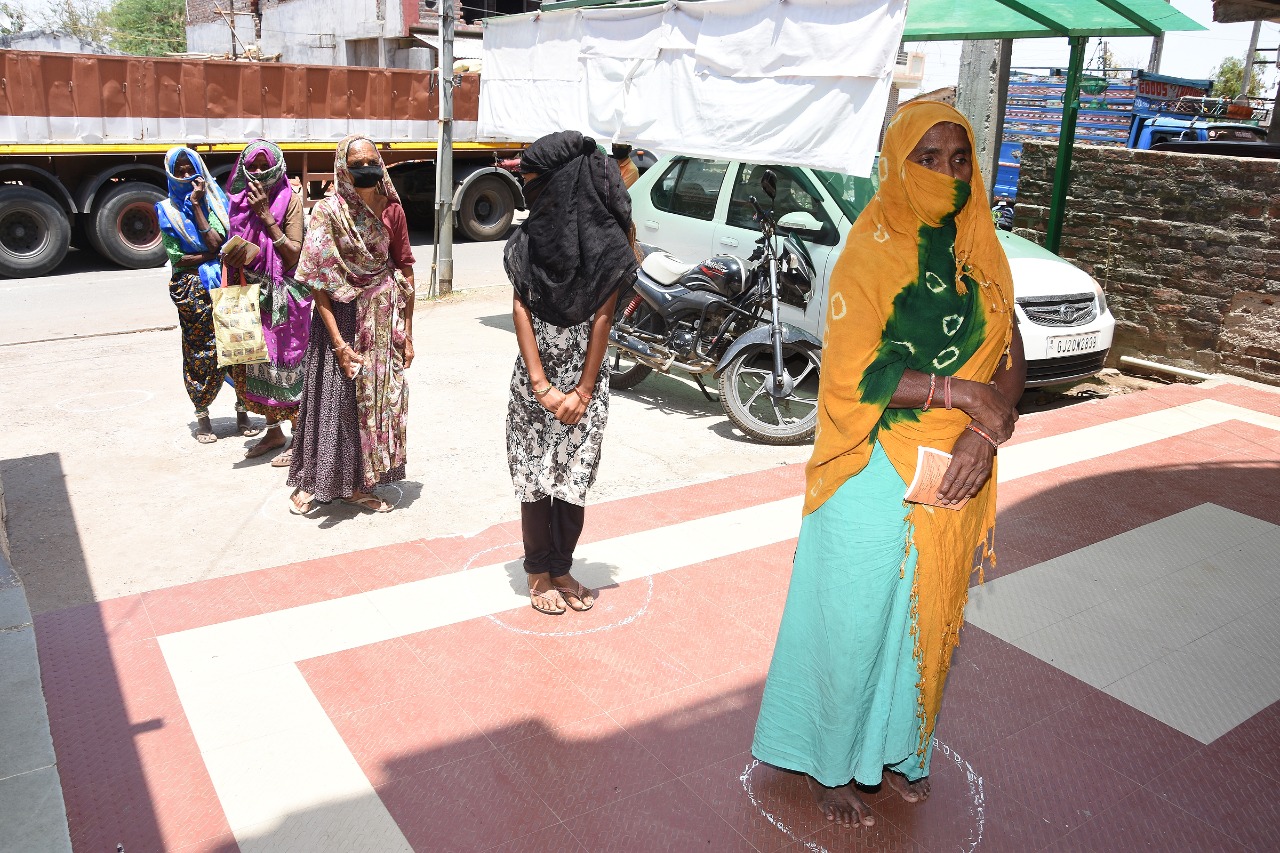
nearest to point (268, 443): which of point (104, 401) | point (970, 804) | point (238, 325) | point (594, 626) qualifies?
point (238, 325)

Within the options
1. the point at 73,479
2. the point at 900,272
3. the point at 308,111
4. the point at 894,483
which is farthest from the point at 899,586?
Result: the point at 308,111

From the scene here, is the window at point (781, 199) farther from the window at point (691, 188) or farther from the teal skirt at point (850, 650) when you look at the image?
the teal skirt at point (850, 650)

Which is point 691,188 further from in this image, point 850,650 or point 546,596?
point 850,650

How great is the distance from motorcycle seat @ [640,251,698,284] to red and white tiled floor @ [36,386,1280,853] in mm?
2303

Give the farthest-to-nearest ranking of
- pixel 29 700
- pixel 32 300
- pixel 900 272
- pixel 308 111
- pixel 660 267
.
Result: pixel 308 111
pixel 32 300
pixel 660 267
pixel 29 700
pixel 900 272

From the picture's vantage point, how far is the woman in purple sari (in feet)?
16.8

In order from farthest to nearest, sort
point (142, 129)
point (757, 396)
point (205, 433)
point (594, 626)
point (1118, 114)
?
point (1118, 114), point (142, 129), point (757, 396), point (205, 433), point (594, 626)

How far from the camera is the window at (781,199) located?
266 inches

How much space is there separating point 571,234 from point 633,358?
3.40 m

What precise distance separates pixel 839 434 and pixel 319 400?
2985 millimetres

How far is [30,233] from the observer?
37.7 feet

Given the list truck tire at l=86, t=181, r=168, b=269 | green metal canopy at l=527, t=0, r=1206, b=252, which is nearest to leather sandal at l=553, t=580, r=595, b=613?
green metal canopy at l=527, t=0, r=1206, b=252

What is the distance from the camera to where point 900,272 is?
2379 mm

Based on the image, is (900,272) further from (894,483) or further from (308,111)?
(308,111)
